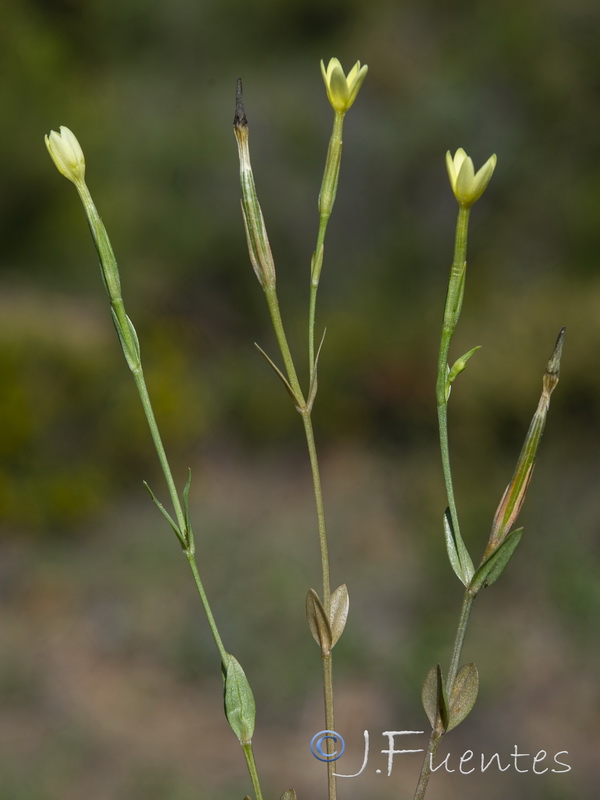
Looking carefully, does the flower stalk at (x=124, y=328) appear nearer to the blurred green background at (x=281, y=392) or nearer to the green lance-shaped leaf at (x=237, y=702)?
the green lance-shaped leaf at (x=237, y=702)

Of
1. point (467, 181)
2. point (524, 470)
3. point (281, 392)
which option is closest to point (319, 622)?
point (524, 470)

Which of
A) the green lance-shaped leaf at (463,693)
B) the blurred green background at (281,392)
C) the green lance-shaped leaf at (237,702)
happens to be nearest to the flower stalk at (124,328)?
the green lance-shaped leaf at (237,702)

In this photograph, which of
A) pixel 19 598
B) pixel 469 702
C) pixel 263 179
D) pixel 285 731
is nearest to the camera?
pixel 469 702

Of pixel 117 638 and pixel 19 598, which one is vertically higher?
pixel 19 598

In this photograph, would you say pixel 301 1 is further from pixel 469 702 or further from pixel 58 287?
pixel 469 702

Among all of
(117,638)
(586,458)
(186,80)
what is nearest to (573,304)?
(586,458)

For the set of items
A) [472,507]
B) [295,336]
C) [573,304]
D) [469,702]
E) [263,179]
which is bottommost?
[469,702]
